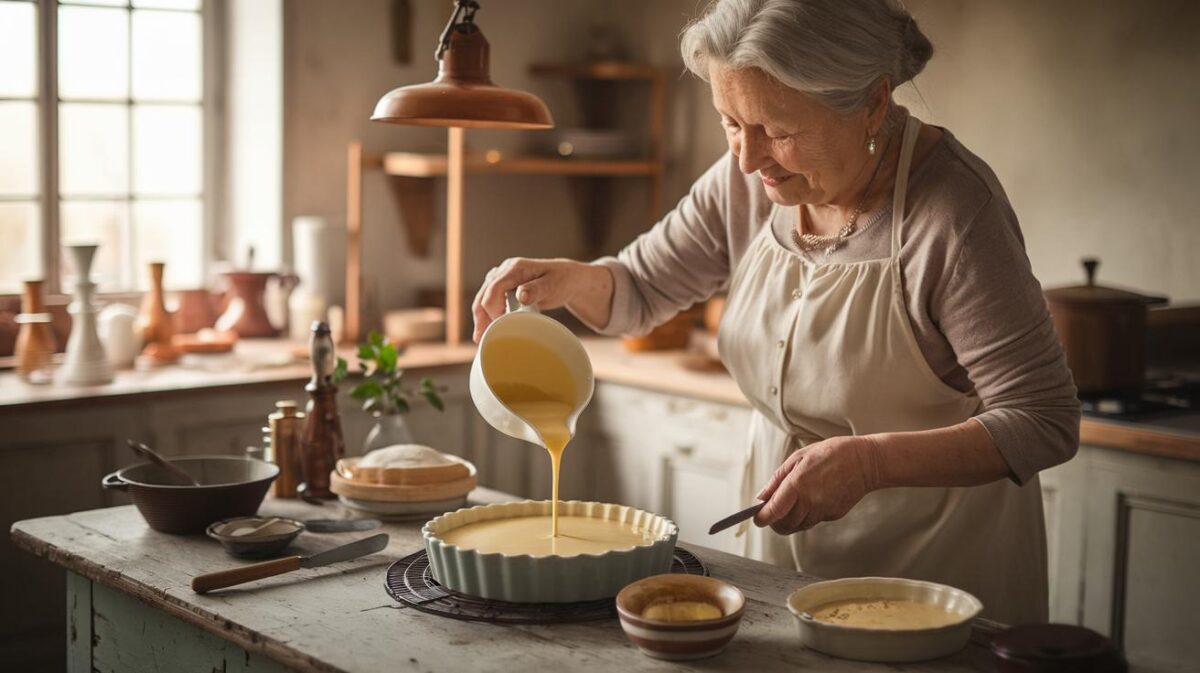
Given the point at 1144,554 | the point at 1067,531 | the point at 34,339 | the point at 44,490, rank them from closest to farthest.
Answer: the point at 1144,554 < the point at 1067,531 < the point at 44,490 < the point at 34,339

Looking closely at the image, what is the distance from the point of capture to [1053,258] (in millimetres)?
3549

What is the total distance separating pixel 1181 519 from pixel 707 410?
3.88ft

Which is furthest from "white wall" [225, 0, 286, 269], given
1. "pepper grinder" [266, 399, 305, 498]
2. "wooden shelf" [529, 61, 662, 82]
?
"pepper grinder" [266, 399, 305, 498]

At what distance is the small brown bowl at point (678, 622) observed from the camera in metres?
1.48

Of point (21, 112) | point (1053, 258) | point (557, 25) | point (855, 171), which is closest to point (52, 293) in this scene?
point (21, 112)

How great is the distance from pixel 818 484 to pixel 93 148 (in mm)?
2687

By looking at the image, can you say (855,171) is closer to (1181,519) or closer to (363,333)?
(1181,519)

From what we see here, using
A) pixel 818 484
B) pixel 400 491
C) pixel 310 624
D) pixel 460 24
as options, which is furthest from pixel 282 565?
pixel 460 24

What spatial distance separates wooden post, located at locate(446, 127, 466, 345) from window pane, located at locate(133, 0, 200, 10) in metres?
0.84

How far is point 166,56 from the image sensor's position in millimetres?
3805

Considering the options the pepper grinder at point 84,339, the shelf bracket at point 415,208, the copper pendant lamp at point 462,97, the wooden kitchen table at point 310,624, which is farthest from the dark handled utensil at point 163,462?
the shelf bracket at point 415,208

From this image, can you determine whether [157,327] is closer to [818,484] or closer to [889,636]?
[818,484]

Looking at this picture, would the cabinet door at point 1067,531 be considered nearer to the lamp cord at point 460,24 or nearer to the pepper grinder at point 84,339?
the lamp cord at point 460,24

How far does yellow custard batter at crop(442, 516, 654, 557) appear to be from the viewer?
174 cm
